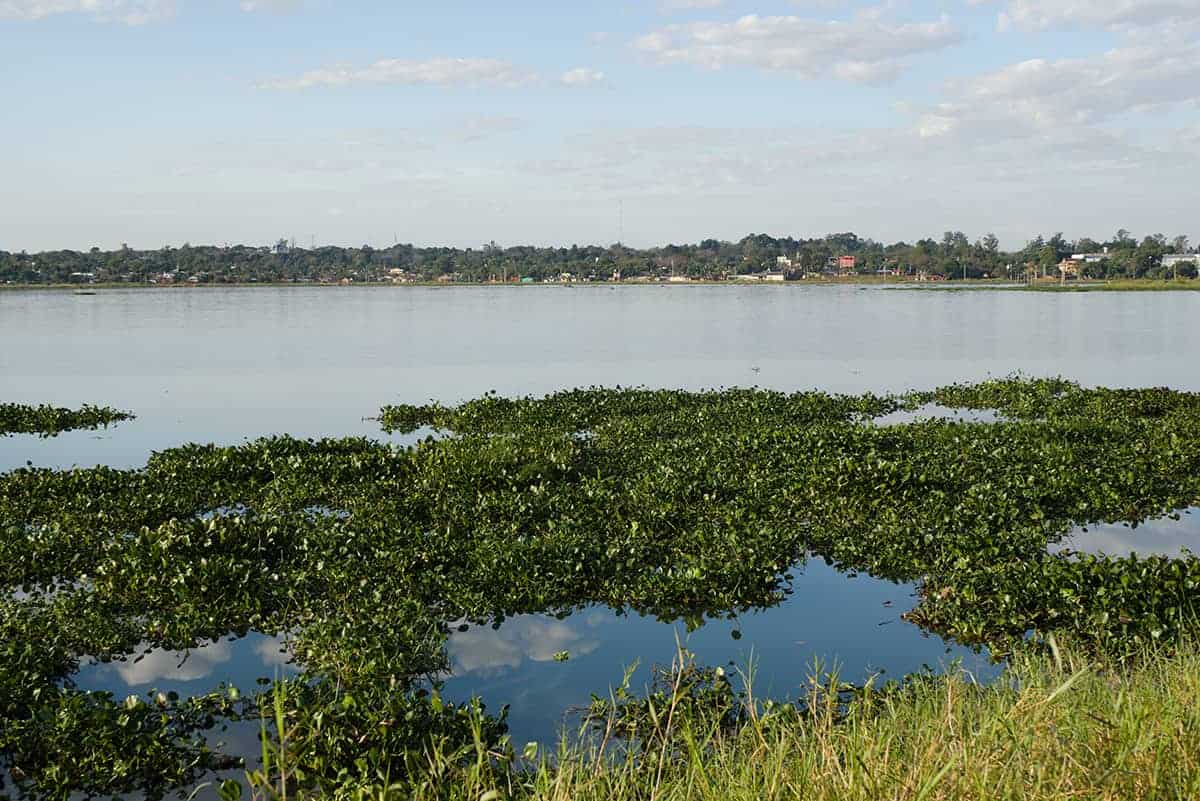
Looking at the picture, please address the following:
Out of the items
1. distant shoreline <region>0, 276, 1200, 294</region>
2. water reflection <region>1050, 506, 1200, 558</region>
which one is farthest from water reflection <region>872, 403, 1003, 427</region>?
distant shoreline <region>0, 276, 1200, 294</region>

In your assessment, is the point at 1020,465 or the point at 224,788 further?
the point at 1020,465

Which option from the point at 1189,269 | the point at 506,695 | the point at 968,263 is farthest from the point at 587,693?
the point at 968,263

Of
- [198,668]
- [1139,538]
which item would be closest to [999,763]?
[198,668]

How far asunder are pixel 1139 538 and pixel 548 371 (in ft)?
90.4

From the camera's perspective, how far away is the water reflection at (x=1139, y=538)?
1382 cm

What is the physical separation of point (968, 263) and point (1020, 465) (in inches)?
7107

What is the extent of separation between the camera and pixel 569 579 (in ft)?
39.1

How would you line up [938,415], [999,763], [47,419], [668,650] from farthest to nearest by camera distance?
[938,415], [47,419], [668,650], [999,763]

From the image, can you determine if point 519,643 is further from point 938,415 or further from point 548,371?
point 548,371

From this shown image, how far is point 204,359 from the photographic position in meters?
44.8

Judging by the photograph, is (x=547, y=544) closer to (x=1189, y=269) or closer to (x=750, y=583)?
(x=750, y=583)

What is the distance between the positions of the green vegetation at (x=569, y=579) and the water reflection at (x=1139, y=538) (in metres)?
0.28

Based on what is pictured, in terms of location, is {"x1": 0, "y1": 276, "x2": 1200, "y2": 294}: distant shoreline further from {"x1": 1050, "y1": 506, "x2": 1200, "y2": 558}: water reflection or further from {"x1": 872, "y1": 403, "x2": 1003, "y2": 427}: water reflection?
{"x1": 1050, "y1": 506, "x2": 1200, "y2": 558}: water reflection

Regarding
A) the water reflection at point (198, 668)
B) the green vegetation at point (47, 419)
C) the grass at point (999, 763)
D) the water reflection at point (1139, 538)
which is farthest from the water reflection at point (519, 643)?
the green vegetation at point (47, 419)
